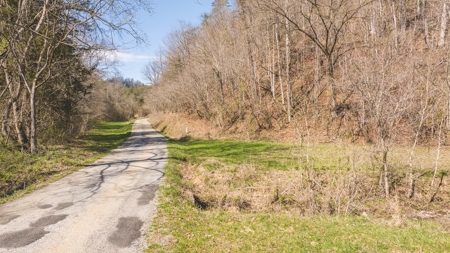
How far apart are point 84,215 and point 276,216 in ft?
17.4

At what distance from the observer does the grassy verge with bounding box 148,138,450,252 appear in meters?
5.57

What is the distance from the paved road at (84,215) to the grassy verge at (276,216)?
1.93ft

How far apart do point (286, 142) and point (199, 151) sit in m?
6.72

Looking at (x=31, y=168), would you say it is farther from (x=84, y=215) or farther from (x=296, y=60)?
(x=296, y=60)

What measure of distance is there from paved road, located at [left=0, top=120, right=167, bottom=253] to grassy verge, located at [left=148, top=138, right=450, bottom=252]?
23.1 inches

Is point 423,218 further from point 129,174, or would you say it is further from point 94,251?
point 129,174

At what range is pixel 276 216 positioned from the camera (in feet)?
25.0

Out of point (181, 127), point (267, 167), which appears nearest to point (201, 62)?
point (181, 127)

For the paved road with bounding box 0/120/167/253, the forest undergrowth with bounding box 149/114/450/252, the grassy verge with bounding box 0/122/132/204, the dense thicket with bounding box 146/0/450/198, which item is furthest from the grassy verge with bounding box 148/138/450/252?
the dense thicket with bounding box 146/0/450/198

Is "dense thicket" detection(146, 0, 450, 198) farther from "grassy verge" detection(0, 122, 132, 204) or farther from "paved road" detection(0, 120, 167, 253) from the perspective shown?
"grassy verge" detection(0, 122, 132, 204)

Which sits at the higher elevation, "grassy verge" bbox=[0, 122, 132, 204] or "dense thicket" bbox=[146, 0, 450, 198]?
"dense thicket" bbox=[146, 0, 450, 198]

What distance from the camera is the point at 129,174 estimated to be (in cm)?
1143

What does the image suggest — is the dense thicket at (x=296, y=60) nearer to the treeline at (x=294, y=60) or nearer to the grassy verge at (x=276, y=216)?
the treeline at (x=294, y=60)

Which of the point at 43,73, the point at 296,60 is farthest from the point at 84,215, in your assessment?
the point at 296,60
